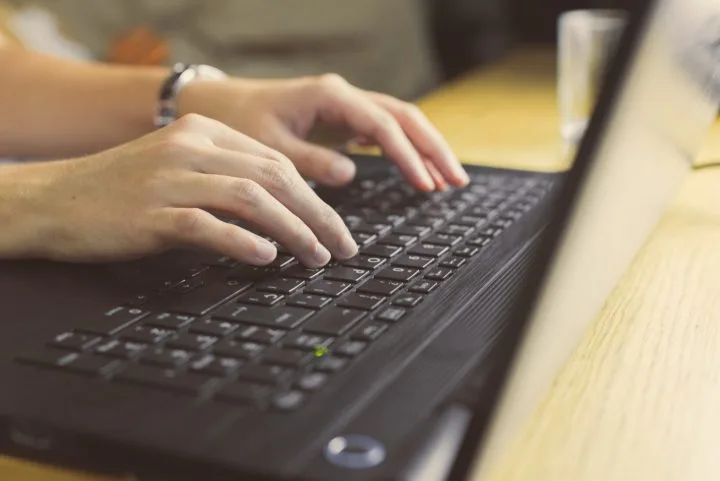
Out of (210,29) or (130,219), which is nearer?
(130,219)

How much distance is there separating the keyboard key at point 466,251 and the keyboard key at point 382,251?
40 millimetres

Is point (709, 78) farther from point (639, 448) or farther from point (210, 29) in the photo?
point (210, 29)

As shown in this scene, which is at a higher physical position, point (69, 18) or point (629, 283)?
point (69, 18)

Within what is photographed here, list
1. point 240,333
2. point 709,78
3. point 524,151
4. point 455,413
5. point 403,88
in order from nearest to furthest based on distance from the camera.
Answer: point 455,413, point 240,333, point 709,78, point 524,151, point 403,88

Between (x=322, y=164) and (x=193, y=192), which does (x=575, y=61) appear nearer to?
(x=322, y=164)

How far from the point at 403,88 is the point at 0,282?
1254mm

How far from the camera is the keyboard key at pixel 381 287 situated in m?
0.55

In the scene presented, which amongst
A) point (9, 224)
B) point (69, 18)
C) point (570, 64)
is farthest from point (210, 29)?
point (9, 224)

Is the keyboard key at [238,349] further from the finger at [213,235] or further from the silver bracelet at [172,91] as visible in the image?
the silver bracelet at [172,91]

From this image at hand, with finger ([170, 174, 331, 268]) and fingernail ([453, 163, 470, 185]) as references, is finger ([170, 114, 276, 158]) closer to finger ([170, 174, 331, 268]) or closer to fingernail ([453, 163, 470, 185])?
finger ([170, 174, 331, 268])

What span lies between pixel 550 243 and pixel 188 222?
33cm

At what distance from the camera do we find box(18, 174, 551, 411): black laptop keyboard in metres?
0.43

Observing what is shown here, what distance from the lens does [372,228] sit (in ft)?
2.31

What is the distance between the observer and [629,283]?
2.06 ft
